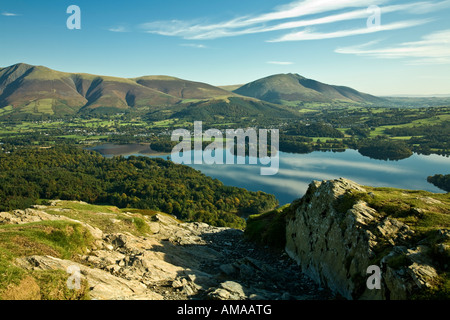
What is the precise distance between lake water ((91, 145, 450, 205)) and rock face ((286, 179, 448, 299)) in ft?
294

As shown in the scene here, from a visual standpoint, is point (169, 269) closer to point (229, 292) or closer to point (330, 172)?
point (229, 292)

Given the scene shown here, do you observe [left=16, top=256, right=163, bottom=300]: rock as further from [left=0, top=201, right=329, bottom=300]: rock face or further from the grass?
the grass

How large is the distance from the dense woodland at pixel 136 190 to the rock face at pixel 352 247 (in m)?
47.3

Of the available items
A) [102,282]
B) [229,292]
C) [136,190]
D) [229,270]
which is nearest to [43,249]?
[102,282]

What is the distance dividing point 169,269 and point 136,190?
92.0 m

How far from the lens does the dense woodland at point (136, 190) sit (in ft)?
309

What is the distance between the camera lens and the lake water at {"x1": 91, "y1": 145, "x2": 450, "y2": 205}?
128m

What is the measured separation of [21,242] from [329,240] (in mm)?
22699

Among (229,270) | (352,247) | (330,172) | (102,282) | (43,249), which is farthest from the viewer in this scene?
(330,172)

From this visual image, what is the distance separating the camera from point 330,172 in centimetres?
14825

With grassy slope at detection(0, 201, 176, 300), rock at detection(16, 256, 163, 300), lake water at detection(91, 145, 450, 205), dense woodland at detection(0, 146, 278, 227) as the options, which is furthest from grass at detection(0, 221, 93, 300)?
lake water at detection(91, 145, 450, 205)
